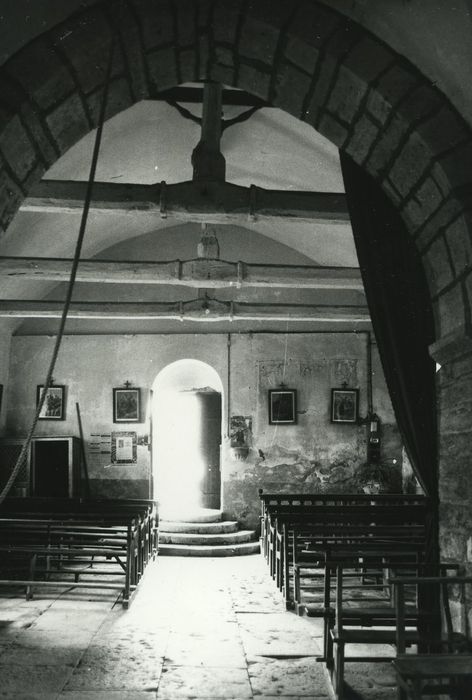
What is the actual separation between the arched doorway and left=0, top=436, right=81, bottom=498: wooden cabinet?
5.15ft

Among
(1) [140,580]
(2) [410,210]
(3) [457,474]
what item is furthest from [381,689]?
(1) [140,580]

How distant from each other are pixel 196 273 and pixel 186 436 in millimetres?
4959

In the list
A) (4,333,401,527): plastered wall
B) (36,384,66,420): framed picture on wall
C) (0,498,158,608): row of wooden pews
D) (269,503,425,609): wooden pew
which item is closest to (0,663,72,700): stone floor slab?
(0,498,158,608): row of wooden pews

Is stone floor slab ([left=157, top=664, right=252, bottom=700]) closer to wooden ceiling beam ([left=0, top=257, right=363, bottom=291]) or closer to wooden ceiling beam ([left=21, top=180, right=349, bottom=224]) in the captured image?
wooden ceiling beam ([left=21, top=180, right=349, bottom=224])

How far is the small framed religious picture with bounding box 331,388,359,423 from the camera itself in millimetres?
11789

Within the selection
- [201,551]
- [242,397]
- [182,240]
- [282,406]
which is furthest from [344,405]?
[182,240]

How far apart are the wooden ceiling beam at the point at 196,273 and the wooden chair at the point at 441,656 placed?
5.56 metres

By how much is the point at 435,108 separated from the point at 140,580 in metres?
5.85

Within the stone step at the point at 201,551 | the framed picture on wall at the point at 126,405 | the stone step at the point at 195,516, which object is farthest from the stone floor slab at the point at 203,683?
the framed picture on wall at the point at 126,405

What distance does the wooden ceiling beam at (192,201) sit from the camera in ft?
21.7

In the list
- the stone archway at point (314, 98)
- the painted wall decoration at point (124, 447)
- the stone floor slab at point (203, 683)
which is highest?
the stone archway at point (314, 98)

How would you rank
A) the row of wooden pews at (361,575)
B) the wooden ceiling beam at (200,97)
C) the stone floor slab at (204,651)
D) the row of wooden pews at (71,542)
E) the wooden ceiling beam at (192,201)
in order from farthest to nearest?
1. the wooden ceiling beam at (200,97)
2. the wooden ceiling beam at (192,201)
3. the row of wooden pews at (71,542)
4. the stone floor slab at (204,651)
5. the row of wooden pews at (361,575)

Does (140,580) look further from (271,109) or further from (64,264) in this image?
(271,109)

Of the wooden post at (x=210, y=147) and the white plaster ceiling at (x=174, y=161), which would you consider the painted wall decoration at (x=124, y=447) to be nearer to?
the white plaster ceiling at (x=174, y=161)
